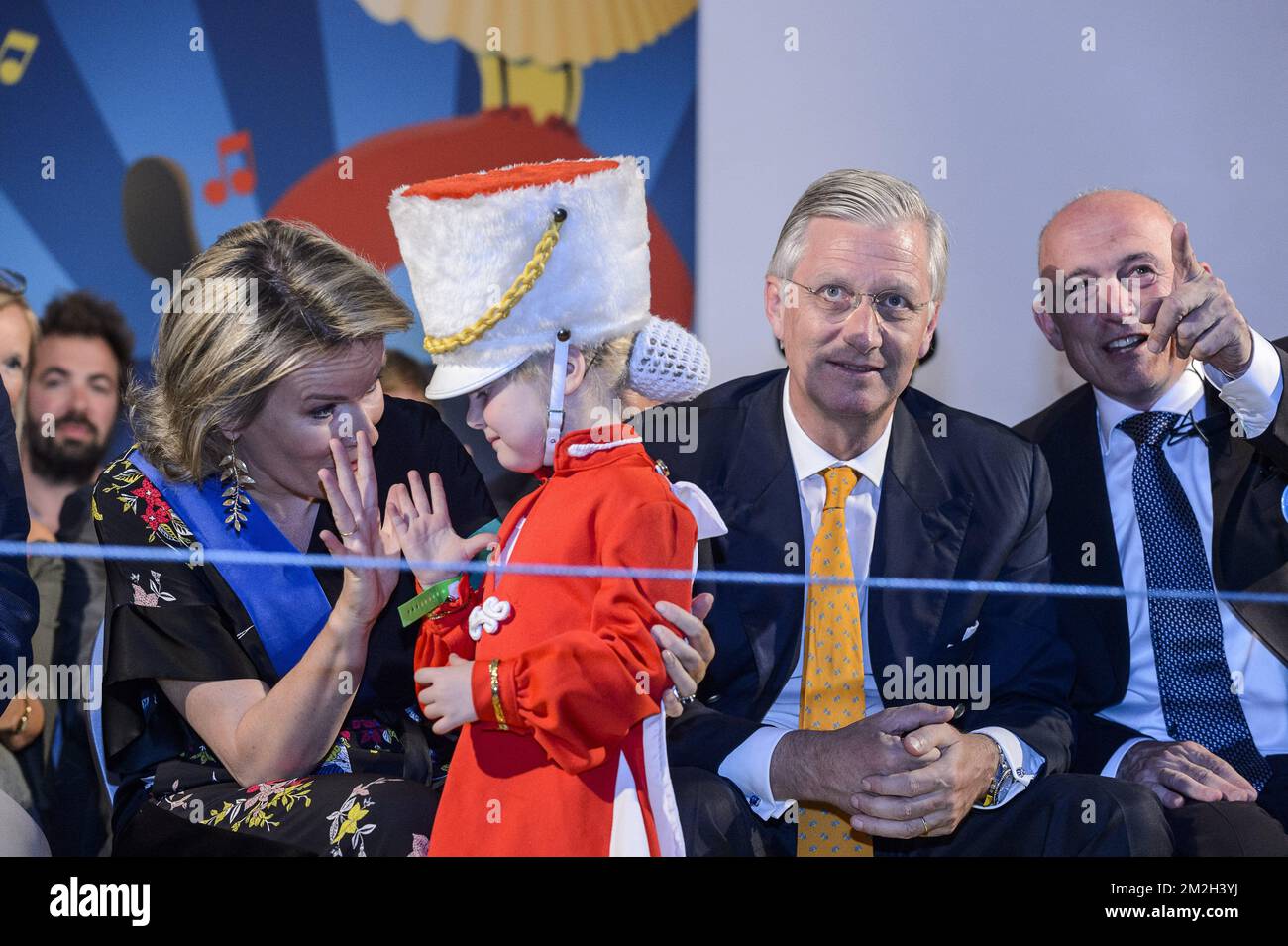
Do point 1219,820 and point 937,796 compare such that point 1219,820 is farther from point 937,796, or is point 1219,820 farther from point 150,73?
point 150,73

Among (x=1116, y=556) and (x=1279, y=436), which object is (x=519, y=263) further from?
(x=1279, y=436)

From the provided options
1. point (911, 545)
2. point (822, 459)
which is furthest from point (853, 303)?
point (911, 545)

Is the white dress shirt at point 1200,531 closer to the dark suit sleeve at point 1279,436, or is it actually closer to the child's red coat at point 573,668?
the dark suit sleeve at point 1279,436

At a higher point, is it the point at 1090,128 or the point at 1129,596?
the point at 1090,128

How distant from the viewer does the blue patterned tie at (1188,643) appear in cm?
237

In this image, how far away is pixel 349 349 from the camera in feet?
7.22

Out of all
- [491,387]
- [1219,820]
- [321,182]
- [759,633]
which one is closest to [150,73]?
[321,182]

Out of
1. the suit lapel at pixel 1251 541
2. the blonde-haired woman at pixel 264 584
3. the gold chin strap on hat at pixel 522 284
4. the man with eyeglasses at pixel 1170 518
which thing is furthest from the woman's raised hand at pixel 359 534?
the suit lapel at pixel 1251 541

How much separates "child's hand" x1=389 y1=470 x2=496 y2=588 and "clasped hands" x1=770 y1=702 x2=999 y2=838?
1.91 feet

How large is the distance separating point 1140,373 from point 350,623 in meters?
1.37

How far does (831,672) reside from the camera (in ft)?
7.42

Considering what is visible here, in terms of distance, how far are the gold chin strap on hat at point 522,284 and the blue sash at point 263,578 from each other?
0.45m

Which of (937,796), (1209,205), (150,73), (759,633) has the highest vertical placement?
(150,73)

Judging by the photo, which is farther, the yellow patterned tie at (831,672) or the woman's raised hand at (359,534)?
the yellow patterned tie at (831,672)
